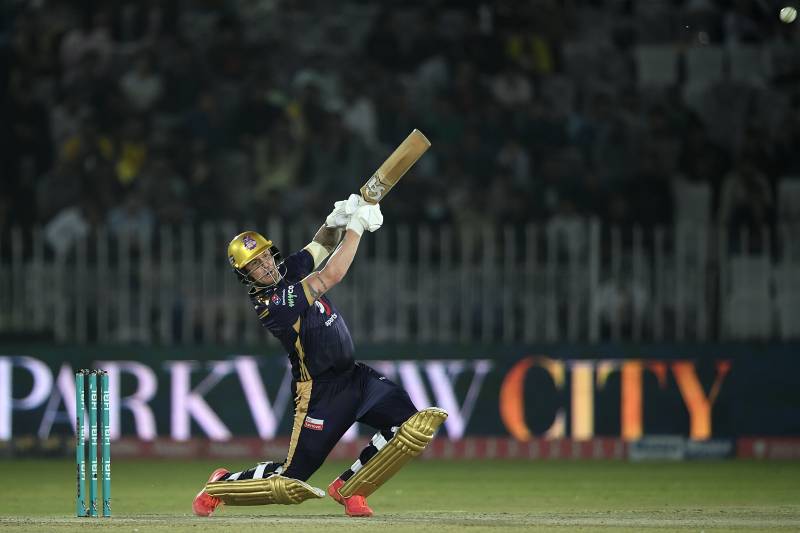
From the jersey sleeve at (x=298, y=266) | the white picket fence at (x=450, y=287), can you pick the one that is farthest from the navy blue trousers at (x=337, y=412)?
the white picket fence at (x=450, y=287)

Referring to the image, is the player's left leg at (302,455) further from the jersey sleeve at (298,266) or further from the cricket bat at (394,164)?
the cricket bat at (394,164)

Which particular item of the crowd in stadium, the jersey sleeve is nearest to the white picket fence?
the crowd in stadium

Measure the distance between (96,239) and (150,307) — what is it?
86 cm

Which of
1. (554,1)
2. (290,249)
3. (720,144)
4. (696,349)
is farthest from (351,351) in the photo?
(554,1)

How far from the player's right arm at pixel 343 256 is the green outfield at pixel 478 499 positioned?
4.74ft

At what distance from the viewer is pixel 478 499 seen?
12086 mm

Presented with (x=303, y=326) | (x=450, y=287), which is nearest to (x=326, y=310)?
(x=303, y=326)

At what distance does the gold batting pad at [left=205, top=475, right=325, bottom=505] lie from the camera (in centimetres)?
999

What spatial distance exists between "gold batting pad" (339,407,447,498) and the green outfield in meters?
0.27

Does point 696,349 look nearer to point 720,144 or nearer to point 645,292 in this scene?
point 645,292

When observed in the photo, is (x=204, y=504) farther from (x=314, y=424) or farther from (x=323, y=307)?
(x=323, y=307)

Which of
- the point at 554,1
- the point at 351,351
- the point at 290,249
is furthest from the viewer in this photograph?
the point at 554,1

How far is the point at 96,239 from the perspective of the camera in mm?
15906

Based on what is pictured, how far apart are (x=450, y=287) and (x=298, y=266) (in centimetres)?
578
